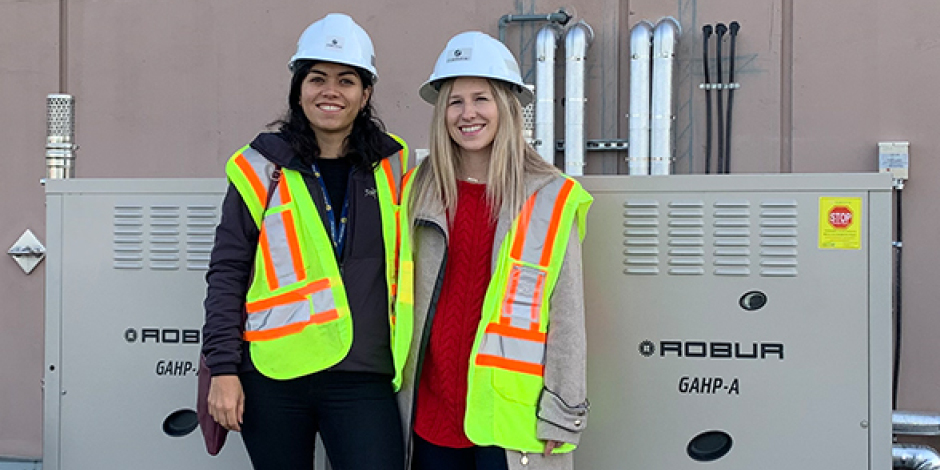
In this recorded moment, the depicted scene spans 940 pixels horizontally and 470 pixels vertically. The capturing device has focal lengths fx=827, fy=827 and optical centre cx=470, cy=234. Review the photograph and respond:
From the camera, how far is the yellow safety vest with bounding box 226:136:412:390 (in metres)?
1.88

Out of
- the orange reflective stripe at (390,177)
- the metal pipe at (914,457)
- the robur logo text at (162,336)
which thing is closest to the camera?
the orange reflective stripe at (390,177)

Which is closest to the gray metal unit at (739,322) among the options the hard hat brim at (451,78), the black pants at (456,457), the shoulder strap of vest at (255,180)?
the hard hat brim at (451,78)

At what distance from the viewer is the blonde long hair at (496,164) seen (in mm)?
1866

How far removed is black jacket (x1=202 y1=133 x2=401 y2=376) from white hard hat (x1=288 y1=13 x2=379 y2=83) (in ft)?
0.72

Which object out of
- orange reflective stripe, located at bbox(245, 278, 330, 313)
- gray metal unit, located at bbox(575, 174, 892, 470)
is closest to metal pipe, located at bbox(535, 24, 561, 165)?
gray metal unit, located at bbox(575, 174, 892, 470)

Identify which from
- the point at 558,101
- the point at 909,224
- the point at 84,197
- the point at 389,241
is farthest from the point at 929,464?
the point at 84,197

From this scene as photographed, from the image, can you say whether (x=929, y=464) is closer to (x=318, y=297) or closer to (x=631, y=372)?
(x=631, y=372)

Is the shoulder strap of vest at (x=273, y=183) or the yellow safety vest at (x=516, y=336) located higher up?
the shoulder strap of vest at (x=273, y=183)

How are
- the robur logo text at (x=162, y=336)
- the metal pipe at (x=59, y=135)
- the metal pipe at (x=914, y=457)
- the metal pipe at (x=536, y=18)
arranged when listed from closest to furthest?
the robur logo text at (x=162, y=336) < the metal pipe at (x=59, y=135) < the metal pipe at (x=914, y=457) < the metal pipe at (x=536, y=18)

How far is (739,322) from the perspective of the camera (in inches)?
89.0

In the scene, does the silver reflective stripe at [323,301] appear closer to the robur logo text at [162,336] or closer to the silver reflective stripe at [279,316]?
the silver reflective stripe at [279,316]

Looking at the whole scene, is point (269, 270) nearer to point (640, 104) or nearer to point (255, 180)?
point (255, 180)

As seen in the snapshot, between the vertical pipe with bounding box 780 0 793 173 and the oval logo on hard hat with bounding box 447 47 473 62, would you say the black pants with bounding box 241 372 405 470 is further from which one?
the vertical pipe with bounding box 780 0 793 173

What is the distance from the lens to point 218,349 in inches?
73.9
